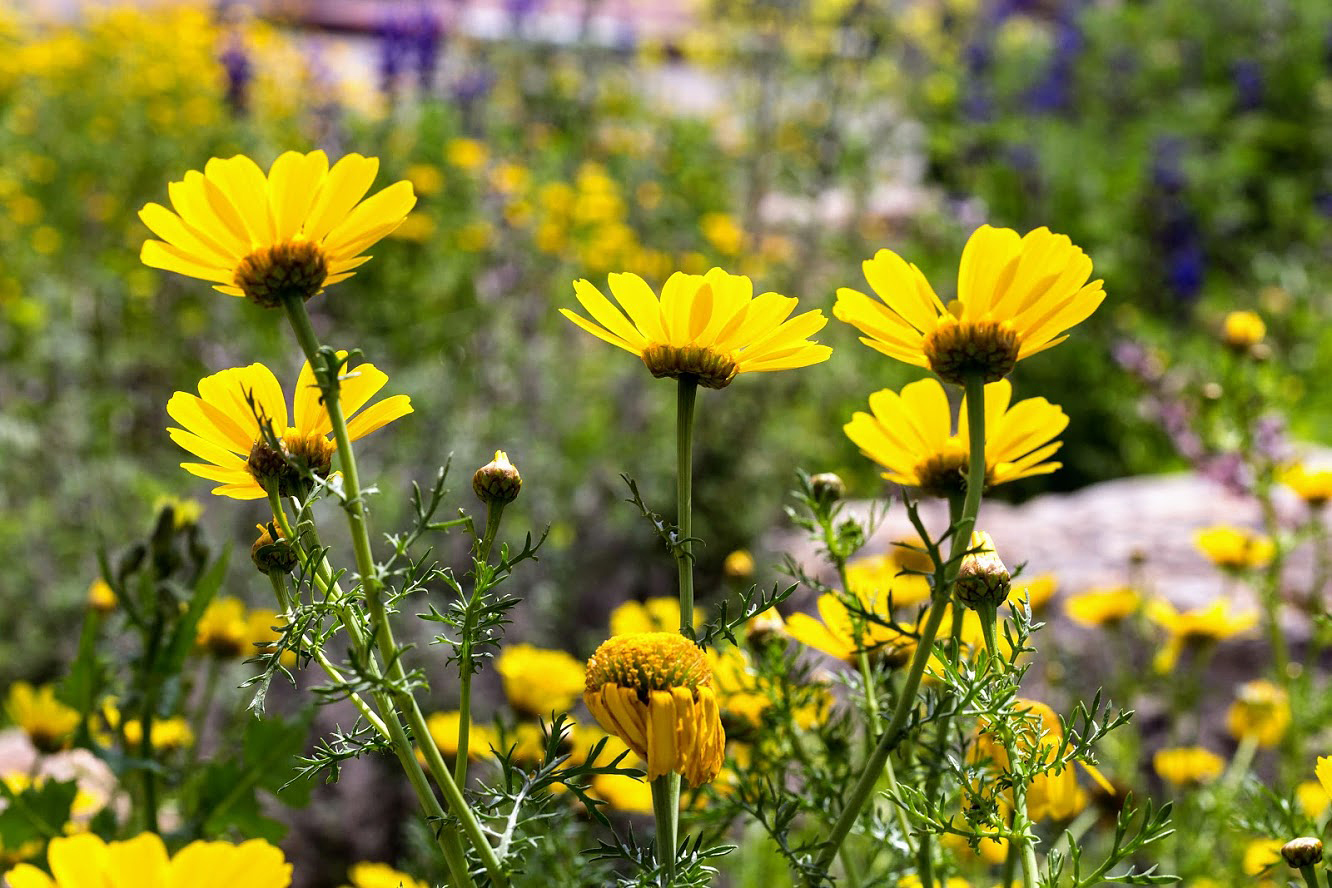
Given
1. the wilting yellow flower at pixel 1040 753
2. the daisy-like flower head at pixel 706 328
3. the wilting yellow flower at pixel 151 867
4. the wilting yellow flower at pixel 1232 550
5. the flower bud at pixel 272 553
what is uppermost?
the daisy-like flower head at pixel 706 328

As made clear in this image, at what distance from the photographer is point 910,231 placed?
5727 millimetres

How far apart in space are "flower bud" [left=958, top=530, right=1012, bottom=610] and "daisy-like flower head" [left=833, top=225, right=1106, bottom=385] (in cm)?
10

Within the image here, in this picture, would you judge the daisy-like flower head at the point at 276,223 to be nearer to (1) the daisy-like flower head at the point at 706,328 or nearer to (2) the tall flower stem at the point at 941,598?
(1) the daisy-like flower head at the point at 706,328

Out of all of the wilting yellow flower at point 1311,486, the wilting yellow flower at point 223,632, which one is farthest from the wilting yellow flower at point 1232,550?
the wilting yellow flower at point 223,632

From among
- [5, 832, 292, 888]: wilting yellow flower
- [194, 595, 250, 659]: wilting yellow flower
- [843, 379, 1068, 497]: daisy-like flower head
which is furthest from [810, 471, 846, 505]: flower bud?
[194, 595, 250, 659]: wilting yellow flower

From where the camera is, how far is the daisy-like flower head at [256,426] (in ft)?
2.17

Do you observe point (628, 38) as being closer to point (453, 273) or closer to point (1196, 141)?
point (453, 273)

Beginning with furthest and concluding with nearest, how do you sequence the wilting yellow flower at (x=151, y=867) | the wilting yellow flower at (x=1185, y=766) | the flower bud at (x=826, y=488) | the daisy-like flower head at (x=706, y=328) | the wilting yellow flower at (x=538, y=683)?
the wilting yellow flower at (x=1185, y=766)
the wilting yellow flower at (x=538, y=683)
the flower bud at (x=826, y=488)
the daisy-like flower head at (x=706, y=328)
the wilting yellow flower at (x=151, y=867)

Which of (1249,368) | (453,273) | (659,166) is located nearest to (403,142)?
(453,273)

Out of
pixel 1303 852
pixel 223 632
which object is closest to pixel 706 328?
pixel 1303 852

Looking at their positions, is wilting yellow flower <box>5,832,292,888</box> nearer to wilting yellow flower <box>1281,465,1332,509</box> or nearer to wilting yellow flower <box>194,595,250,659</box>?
wilting yellow flower <box>194,595,250,659</box>

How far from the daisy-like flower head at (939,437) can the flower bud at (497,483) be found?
0.21 m

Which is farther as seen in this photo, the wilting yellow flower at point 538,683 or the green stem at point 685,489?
the wilting yellow flower at point 538,683

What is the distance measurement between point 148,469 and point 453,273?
115 centimetres
